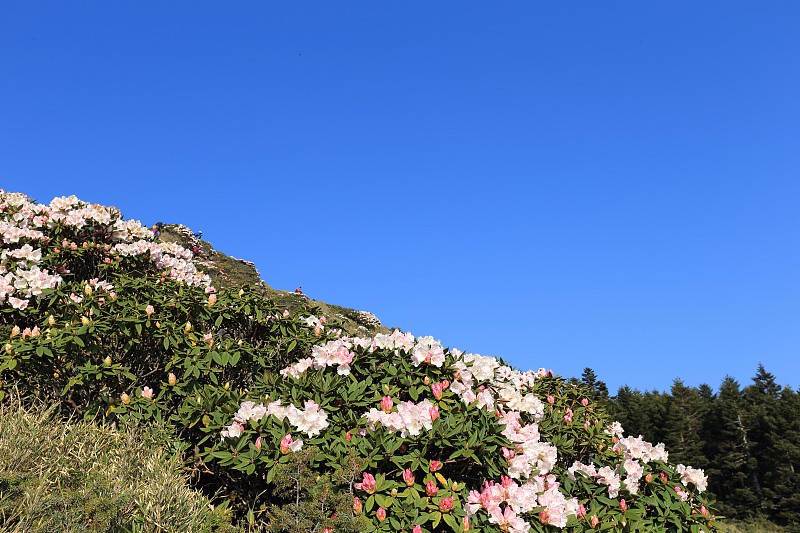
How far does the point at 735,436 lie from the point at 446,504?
59.3m

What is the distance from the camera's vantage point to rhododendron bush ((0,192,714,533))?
4.66 metres

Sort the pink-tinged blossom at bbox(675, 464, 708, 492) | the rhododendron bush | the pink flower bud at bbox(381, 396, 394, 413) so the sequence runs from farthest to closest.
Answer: the pink-tinged blossom at bbox(675, 464, 708, 492) < the pink flower bud at bbox(381, 396, 394, 413) < the rhododendron bush

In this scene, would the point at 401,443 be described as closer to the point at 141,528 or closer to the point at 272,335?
the point at 141,528

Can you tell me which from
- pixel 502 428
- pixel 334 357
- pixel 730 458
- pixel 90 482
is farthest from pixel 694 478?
pixel 730 458

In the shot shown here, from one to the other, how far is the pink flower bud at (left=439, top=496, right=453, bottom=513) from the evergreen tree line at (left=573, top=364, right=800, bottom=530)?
144 ft

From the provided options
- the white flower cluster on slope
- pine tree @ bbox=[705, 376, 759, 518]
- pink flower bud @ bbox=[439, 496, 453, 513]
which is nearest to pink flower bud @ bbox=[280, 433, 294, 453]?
pink flower bud @ bbox=[439, 496, 453, 513]

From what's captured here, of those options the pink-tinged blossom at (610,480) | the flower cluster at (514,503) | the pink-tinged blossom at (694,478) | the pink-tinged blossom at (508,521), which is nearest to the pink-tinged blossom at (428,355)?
the flower cluster at (514,503)

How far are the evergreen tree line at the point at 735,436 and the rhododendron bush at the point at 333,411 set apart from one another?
4128cm

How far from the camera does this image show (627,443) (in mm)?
6801

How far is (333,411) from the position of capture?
536 centimetres

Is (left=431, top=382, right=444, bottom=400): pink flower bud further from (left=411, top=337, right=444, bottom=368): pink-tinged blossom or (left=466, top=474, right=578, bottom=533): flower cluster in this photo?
(left=466, top=474, right=578, bottom=533): flower cluster

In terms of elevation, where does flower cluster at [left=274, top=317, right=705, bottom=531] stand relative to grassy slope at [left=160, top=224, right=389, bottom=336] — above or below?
below

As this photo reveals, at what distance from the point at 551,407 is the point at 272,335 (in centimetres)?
396

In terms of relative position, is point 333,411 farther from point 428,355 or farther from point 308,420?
point 428,355
